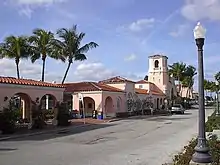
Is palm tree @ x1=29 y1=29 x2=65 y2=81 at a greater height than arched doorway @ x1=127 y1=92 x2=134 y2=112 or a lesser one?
greater

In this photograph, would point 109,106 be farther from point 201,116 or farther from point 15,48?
point 201,116

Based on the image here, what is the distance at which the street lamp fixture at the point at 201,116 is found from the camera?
28.2 ft

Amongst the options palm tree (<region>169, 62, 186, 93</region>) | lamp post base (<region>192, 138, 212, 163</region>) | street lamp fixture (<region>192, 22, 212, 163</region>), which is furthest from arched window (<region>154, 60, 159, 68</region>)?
lamp post base (<region>192, 138, 212, 163</region>)

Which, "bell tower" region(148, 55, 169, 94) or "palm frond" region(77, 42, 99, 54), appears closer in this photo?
"palm frond" region(77, 42, 99, 54)

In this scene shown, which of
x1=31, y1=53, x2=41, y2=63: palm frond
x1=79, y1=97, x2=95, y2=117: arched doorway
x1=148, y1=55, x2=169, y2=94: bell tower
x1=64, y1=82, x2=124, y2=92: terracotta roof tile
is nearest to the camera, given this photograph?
x1=64, y1=82, x2=124, y2=92: terracotta roof tile

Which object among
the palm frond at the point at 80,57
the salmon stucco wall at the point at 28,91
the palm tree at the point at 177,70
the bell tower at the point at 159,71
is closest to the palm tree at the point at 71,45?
the palm frond at the point at 80,57

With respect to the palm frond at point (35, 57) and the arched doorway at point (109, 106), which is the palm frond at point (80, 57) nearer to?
the palm frond at point (35, 57)

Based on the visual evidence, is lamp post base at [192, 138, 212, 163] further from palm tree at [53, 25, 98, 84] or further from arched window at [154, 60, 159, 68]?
arched window at [154, 60, 159, 68]

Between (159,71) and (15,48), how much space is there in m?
35.7

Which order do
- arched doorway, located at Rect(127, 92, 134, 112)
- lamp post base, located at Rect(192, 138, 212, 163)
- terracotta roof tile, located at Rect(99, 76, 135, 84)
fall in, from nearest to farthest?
lamp post base, located at Rect(192, 138, 212, 163), terracotta roof tile, located at Rect(99, 76, 135, 84), arched doorway, located at Rect(127, 92, 134, 112)

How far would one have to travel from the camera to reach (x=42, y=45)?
43.6 m

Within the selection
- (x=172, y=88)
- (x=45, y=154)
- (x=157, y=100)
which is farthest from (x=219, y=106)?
(x=172, y=88)

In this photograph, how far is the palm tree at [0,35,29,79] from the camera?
4322cm

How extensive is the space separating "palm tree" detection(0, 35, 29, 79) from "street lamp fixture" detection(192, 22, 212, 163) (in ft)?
119
